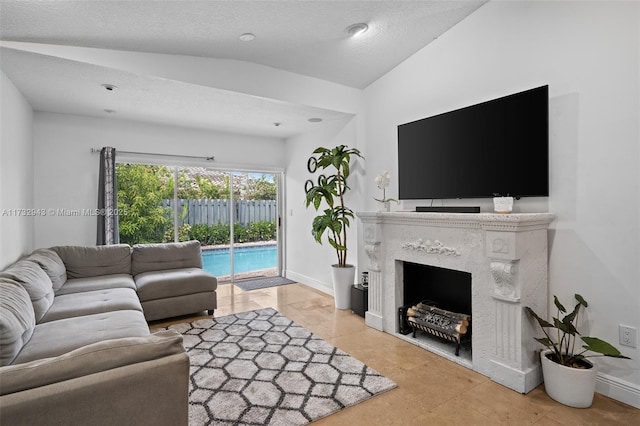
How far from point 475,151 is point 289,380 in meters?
2.37

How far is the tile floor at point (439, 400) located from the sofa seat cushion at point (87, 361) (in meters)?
1.17

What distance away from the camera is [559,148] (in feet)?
7.88

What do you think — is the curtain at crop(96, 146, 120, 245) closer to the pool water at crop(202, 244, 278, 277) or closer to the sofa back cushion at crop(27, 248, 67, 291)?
the sofa back cushion at crop(27, 248, 67, 291)

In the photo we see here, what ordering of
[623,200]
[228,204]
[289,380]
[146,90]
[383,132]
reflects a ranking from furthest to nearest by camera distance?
[228,204] → [383,132] → [146,90] → [289,380] → [623,200]

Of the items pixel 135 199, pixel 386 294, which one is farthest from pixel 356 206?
pixel 135 199

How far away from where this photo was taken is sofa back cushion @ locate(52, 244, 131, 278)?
368cm

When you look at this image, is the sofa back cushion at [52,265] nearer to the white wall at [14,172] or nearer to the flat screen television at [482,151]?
the white wall at [14,172]

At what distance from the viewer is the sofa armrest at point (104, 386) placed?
102 cm

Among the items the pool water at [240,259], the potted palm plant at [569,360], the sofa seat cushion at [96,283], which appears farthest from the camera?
the pool water at [240,259]

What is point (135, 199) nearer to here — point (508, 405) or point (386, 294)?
point (386, 294)

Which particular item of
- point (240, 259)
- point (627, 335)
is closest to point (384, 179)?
point (627, 335)

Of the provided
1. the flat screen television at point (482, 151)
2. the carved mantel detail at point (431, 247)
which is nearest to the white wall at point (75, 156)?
the flat screen television at point (482, 151)

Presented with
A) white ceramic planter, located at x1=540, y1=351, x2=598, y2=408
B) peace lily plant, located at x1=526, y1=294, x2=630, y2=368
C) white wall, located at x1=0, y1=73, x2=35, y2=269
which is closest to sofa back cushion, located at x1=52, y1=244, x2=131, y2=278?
white wall, located at x1=0, y1=73, x2=35, y2=269

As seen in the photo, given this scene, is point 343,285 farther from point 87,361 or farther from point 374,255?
point 87,361
